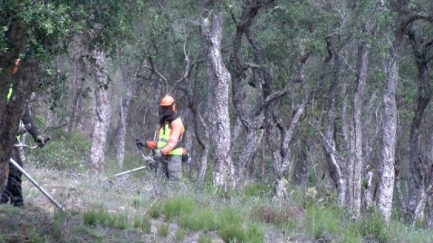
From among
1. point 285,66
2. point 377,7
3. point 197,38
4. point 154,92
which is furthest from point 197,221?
point 154,92

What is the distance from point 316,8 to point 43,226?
507 inches

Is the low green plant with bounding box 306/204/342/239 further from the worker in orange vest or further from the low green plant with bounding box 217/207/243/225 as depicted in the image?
the worker in orange vest

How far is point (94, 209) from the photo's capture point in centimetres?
988

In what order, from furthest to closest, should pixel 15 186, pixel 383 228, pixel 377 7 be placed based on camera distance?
pixel 377 7
pixel 383 228
pixel 15 186

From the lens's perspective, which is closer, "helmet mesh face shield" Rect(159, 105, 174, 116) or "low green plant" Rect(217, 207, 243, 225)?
"low green plant" Rect(217, 207, 243, 225)

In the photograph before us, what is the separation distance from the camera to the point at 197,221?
10.0 meters

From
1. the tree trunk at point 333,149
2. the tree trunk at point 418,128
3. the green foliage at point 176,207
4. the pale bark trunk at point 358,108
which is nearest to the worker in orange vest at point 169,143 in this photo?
the green foliage at point 176,207

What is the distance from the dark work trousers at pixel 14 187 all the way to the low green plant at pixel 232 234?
102 inches

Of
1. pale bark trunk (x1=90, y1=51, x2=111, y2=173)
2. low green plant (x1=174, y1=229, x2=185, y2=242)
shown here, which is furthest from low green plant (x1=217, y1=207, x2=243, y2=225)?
pale bark trunk (x1=90, y1=51, x2=111, y2=173)

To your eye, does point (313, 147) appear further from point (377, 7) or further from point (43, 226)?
point (43, 226)

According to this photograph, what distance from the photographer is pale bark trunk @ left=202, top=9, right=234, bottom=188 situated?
48.4ft

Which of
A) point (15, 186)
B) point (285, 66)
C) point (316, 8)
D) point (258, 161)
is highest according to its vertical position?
point (316, 8)

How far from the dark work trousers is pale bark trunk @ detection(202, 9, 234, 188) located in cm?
567

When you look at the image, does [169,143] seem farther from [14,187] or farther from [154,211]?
[14,187]
